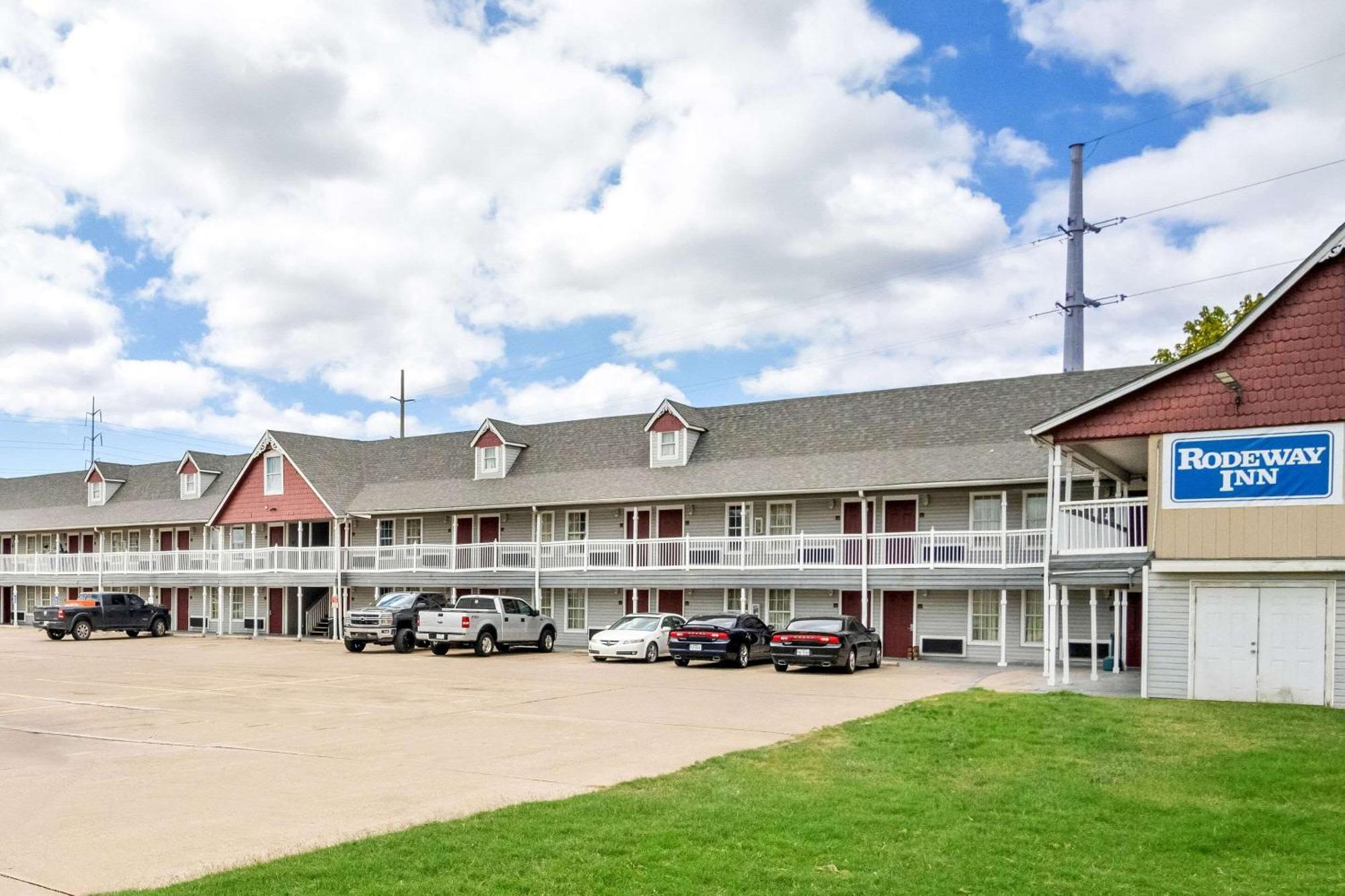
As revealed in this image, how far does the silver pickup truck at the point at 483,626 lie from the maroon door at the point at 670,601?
15.9ft

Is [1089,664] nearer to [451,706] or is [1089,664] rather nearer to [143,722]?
[451,706]

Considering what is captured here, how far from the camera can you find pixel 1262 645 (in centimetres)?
2103

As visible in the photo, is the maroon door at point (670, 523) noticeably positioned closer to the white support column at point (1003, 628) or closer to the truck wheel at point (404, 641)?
the truck wheel at point (404, 641)

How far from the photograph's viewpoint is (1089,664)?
30266mm

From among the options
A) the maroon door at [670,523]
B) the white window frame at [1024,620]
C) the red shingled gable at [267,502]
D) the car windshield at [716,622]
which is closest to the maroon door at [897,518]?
the white window frame at [1024,620]

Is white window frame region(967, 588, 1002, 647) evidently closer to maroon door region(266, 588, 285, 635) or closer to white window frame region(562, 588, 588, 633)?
white window frame region(562, 588, 588, 633)

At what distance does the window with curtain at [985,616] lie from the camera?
3297cm

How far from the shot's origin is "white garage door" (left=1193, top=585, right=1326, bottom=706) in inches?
808

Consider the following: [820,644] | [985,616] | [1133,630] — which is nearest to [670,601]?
[985,616]

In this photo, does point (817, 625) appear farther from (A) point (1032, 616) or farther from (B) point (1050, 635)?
(A) point (1032, 616)

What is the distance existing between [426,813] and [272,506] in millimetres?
40741

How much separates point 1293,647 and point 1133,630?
944 cm

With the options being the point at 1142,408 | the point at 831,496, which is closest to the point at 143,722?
the point at 1142,408

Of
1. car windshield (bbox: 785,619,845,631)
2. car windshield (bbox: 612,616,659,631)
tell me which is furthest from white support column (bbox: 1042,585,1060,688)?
car windshield (bbox: 612,616,659,631)
